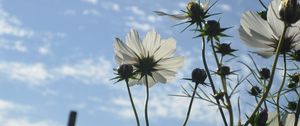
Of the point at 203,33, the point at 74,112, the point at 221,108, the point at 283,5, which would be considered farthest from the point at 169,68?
the point at 74,112

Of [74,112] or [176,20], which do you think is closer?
[176,20]

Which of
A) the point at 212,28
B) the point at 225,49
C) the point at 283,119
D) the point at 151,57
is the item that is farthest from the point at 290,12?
the point at 151,57

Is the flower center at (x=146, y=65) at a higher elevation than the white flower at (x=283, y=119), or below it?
higher

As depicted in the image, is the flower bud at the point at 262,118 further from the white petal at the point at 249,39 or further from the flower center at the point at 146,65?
the flower center at the point at 146,65

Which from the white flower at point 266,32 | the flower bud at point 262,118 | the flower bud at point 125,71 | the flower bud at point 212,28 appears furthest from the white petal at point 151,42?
the flower bud at point 262,118

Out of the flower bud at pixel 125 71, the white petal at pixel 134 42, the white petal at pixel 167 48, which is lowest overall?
the flower bud at pixel 125 71

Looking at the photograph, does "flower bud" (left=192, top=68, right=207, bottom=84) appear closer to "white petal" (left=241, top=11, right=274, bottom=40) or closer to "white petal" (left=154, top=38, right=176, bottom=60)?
"white petal" (left=154, top=38, right=176, bottom=60)

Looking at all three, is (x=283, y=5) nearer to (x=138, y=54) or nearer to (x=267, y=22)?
(x=267, y=22)

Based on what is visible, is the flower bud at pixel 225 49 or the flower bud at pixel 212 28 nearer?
the flower bud at pixel 212 28
